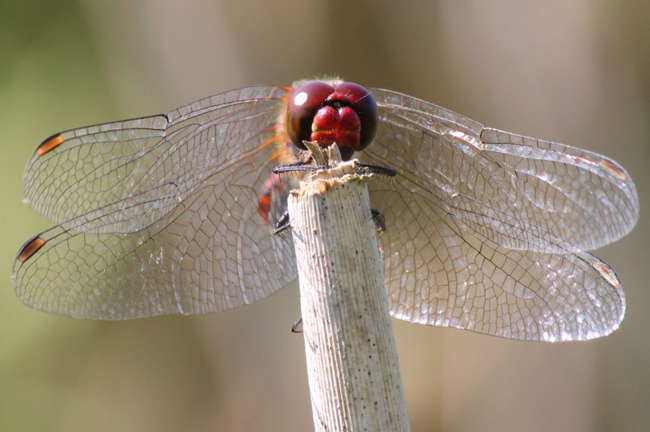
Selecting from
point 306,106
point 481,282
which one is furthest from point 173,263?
point 481,282

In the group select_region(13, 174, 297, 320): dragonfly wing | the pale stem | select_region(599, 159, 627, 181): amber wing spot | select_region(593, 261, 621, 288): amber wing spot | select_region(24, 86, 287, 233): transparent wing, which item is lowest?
the pale stem

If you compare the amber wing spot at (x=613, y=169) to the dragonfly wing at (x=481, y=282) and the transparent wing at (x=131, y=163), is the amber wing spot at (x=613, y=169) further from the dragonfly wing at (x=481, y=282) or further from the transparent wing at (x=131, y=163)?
the transparent wing at (x=131, y=163)

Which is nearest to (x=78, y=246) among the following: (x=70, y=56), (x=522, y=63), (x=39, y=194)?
(x=39, y=194)

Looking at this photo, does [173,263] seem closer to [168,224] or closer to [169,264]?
[169,264]

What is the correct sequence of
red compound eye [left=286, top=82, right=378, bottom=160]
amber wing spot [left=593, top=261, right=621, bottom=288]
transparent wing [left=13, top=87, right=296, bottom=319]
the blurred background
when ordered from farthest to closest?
the blurred background, transparent wing [left=13, top=87, right=296, bottom=319], amber wing spot [left=593, top=261, right=621, bottom=288], red compound eye [left=286, top=82, right=378, bottom=160]

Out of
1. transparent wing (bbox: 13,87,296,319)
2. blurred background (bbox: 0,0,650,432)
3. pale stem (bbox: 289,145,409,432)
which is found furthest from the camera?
blurred background (bbox: 0,0,650,432)

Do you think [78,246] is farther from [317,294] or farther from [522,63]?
[522,63]

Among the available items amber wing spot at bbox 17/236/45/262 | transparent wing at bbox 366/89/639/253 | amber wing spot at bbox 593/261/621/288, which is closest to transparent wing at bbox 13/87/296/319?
amber wing spot at bbox 17/236/45/262

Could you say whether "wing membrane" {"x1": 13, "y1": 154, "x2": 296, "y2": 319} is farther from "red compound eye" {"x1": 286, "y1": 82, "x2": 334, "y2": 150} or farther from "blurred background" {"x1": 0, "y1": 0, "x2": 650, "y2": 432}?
"blurred background" {"x1": 0, "y1": 0, "x2": 650, "y2": 432}
